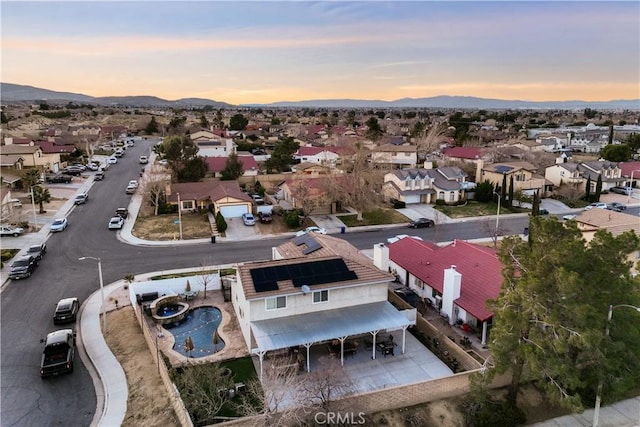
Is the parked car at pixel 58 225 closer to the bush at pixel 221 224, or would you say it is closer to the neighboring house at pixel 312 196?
the bush at pixel 221 224

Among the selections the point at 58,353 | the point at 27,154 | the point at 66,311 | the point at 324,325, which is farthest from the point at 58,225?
the point at 324,325

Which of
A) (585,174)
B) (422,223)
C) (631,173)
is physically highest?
(585,174)

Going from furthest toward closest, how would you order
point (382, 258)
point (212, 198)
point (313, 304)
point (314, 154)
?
point (314, 154)
point (212, 198)
point (382, 258)
point (313, 304)

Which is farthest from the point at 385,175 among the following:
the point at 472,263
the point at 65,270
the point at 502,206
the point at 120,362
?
the point at 120,362

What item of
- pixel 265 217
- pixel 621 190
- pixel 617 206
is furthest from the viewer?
pixel 621 190

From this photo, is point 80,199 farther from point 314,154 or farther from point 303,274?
point 303,274

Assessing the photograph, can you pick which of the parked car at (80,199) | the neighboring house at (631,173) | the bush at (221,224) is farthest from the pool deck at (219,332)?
the neighboring house at (631,173)
